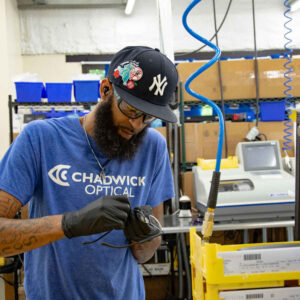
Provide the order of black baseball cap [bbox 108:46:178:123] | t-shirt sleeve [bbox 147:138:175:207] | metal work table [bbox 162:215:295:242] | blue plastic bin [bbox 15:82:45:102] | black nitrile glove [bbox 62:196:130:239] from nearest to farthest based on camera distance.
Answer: black nitrile glove [bbox 62:196:130:239] < black baseball cap [bbox 108:46:178:123] < t-shirt sleeve [bbox 147:138:175:207] < metal work table [bbox 162:215:295:242] < blue plastic bin [bbox 15:82:45:102]

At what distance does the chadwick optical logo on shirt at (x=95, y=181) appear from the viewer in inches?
39.4

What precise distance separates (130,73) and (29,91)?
9.53ft

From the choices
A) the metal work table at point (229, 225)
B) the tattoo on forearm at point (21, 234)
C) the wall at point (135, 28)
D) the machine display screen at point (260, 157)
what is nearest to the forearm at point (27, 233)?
the tattoo on forearm at point (21, 234)

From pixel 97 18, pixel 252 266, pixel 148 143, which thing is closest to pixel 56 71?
pixel 97 18

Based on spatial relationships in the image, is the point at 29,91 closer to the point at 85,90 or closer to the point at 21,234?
the point at 85,90

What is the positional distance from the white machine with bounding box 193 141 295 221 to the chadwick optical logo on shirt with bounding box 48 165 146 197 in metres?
1.43

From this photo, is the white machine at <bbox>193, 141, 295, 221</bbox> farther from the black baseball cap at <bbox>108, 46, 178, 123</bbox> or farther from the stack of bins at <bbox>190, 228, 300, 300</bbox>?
Answer: the black baseball cap at <bbox>108, 46, 178, 123</bbox>

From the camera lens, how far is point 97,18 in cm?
573

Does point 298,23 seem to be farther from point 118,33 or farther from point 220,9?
point 118,33

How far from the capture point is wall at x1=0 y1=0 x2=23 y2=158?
4410mm

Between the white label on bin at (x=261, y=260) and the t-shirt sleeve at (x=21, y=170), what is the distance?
563mm

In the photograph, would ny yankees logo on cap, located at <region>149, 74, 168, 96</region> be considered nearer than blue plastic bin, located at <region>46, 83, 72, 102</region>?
Yes

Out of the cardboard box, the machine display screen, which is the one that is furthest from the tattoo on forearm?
the cardboard box

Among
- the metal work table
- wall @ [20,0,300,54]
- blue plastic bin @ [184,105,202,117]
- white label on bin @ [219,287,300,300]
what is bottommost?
the metal work table
